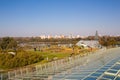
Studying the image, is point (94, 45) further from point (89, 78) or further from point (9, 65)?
point (89, 78)

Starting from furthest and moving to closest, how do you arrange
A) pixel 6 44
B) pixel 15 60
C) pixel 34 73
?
pixel 6 44, pixel 15 60, pixel 34 73

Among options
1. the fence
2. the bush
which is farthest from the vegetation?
the fence

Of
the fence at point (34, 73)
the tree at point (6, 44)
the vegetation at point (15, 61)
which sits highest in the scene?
the tree at point (6, 44)

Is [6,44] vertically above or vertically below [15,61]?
above

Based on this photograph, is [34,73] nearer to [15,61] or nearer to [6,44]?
[15,61]

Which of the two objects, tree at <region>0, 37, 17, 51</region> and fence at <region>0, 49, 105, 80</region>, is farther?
tree at <region>0, 37, 17, 51</region>

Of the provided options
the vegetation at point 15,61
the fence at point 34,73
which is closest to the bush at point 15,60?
the vegetation at point 15,61

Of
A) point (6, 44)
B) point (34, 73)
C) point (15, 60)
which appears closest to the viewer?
point (34, 73)

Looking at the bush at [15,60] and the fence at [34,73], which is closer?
the fence at [34,73]

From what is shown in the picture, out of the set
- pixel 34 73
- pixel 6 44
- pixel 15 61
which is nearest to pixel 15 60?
pixel 15 61

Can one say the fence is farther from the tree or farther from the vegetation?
the tree

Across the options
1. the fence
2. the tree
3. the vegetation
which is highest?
the tree

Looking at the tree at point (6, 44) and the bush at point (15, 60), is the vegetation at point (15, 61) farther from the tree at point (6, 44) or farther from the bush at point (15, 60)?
the tree at point (6, 44)

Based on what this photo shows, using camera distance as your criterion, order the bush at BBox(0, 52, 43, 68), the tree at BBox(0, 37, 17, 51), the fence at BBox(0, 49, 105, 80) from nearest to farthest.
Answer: the fence at BBox(0, 49, 105, 80) < the bush at BBox(0, 52, 43, 68) < the tree at BBox(0, 37, 17, 51)
